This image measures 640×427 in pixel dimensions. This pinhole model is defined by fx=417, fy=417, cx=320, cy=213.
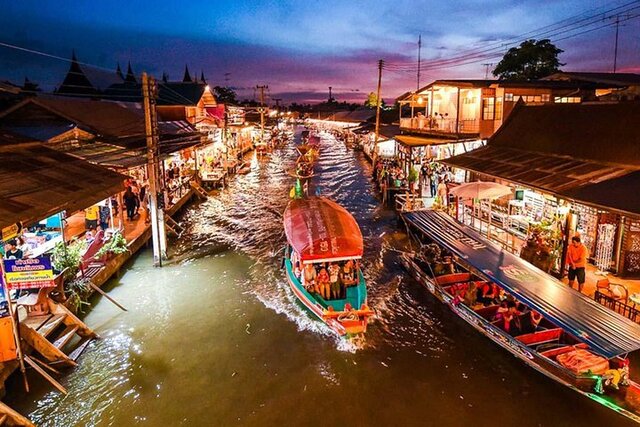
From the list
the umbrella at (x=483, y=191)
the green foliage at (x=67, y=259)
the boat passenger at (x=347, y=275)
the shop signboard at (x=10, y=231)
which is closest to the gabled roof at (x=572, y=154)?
the umbrella at (x=483, y=191)

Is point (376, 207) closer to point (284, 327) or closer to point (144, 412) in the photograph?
point (284, 327)

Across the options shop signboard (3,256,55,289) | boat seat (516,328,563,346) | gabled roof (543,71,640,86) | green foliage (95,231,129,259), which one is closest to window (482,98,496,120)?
gabled roof (543,71,640,86)

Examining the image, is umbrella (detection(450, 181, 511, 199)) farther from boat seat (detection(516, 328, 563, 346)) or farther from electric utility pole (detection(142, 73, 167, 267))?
electric utility pole (detection(142, 73, 167, 267))

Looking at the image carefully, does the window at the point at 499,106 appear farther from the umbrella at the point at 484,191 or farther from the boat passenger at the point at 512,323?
the boat passenger at the point at 512,323

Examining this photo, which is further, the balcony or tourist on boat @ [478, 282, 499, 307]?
the balcony

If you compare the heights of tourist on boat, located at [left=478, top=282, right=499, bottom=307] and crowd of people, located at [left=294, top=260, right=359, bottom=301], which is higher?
crowd of people, located at [left=294, top=260, right=359, bottom=301]

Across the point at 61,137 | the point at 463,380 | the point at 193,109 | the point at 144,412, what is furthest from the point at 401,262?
the point at 193,109
